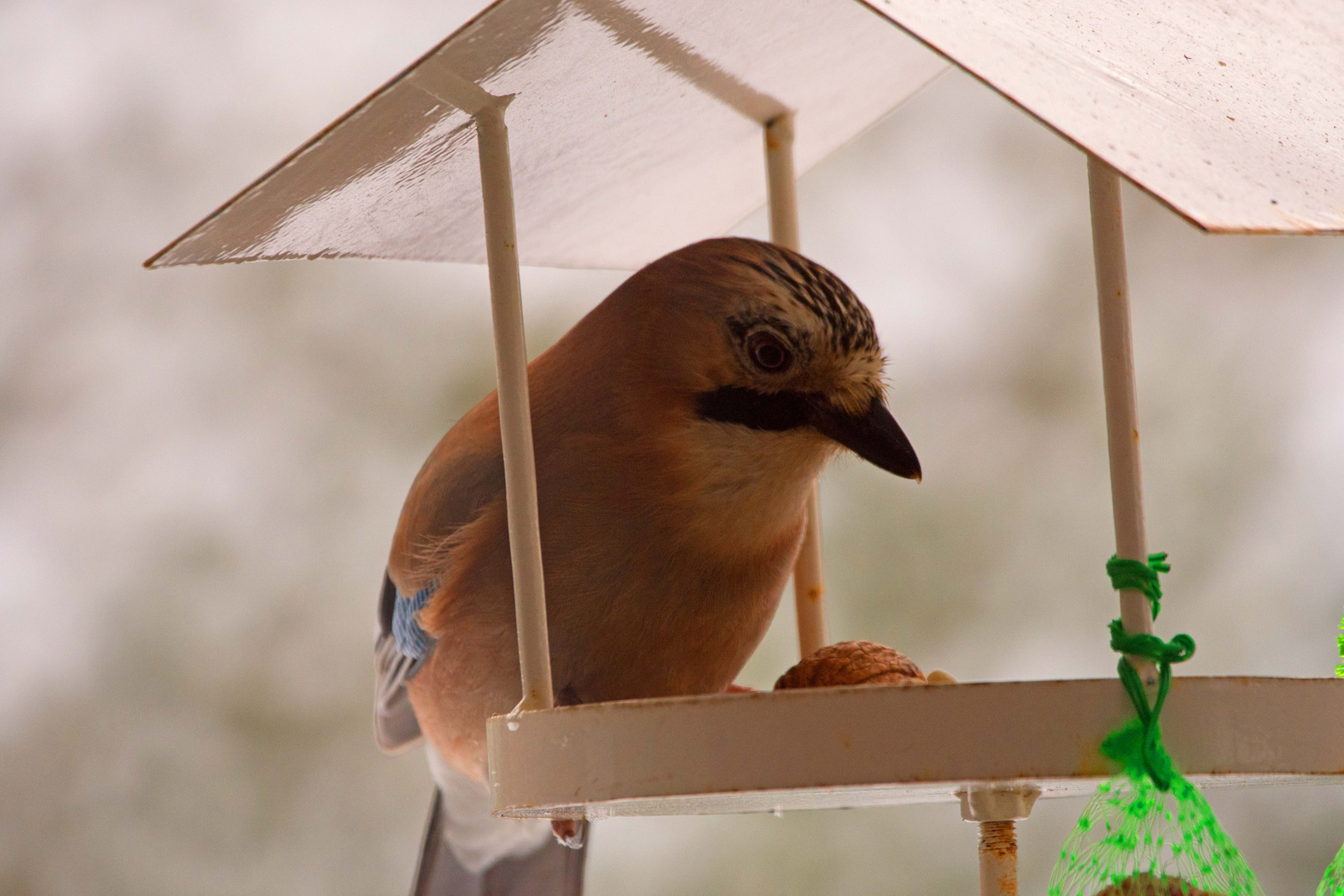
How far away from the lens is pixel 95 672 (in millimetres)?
2793

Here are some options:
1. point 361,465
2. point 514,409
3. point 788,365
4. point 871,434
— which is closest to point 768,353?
point 788,365

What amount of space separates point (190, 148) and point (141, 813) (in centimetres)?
135

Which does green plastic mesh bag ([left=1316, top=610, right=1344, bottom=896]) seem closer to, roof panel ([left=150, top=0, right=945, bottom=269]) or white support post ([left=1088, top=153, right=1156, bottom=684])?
white support post ([left=1088, top=153, right=1156, bottom=684])

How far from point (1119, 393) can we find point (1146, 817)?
0.33 m

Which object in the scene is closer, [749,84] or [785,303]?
[785,303]

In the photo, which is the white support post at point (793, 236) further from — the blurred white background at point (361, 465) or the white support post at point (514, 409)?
the blurred white background at point (361, 465)

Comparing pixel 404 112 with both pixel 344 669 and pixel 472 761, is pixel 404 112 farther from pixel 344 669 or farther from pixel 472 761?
pixel 344 669

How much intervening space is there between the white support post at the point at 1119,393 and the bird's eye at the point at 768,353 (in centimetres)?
34

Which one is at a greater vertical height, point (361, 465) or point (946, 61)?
point (361, 465)

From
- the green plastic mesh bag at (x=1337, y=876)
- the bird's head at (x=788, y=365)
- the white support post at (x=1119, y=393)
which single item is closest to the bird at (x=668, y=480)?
the bird's head at (x=788, y=365)

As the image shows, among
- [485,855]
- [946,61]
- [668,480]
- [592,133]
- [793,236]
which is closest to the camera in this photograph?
[946,61]

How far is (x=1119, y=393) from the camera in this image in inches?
44.7

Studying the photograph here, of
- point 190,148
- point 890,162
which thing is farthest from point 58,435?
point 890,162

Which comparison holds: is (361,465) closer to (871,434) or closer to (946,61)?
(871,434)
